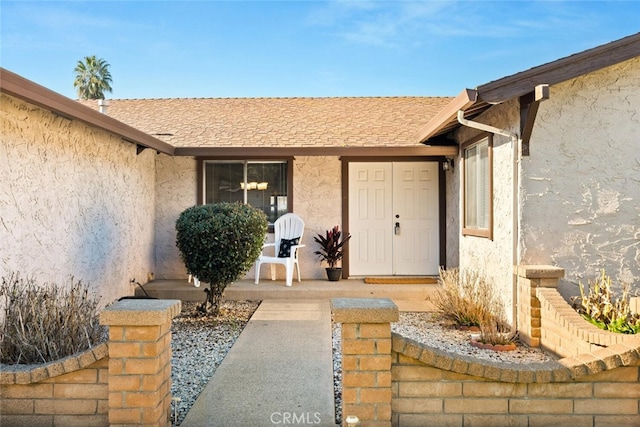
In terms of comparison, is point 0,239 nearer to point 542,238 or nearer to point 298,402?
point 298,402

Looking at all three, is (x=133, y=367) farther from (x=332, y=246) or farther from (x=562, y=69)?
(x=332, y=246)

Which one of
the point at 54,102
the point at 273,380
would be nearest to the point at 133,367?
the point at 273,380

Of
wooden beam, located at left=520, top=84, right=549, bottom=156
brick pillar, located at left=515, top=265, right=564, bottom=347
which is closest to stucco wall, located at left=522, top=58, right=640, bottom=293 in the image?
wooden beam, located at left=520, top=84, right=549, bottom=156

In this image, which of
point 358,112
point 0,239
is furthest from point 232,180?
point 0,239

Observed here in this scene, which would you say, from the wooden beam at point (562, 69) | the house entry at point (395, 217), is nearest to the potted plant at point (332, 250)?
the house entry at point (395, 217)

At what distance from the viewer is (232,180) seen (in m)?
9.23

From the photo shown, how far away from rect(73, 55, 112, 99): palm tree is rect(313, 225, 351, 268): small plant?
28266 mm

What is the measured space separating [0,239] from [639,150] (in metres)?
6.89

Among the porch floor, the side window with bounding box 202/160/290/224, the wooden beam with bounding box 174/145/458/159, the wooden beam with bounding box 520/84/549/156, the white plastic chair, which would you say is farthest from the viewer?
the side window with bounding box 202/160/290/224

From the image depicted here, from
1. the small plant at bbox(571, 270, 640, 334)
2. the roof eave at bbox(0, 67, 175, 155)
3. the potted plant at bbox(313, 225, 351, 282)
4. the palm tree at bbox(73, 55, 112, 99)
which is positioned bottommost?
the small plant at bbox(571, 270, 640, 334)

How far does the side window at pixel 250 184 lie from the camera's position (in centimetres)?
922

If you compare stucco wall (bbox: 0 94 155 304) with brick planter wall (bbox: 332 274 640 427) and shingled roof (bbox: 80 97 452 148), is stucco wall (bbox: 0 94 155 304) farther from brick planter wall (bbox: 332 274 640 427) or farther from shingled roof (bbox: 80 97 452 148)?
brick planter wall (bbox: 332 274 640 427)

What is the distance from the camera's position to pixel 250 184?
9242 millimetres

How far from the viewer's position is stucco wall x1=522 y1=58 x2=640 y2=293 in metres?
5.63
